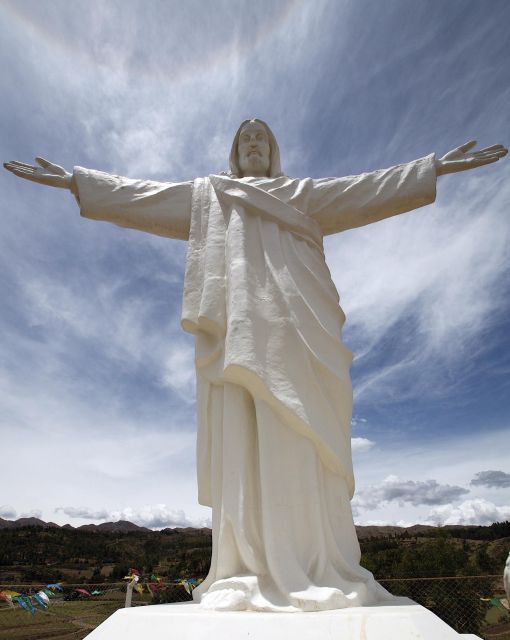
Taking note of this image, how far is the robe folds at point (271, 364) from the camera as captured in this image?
327 centimetres

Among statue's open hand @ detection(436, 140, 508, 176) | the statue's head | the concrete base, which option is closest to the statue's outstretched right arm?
the statue's head

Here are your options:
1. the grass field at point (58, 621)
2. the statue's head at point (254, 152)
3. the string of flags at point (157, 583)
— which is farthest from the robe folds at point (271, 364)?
the grass field at point (58, 621)

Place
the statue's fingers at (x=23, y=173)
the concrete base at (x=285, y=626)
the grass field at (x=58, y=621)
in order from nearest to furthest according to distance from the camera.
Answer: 1. the concrete base at (x=285, y=626)
2. the statue's fingers at (x=23, y=173)
3. the grass field at (x=58, y=621)

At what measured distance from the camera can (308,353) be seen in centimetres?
389

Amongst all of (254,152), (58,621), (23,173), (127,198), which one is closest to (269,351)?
(127,198)

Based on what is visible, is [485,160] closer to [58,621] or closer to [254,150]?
[254,150]

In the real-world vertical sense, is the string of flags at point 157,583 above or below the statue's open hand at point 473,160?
below

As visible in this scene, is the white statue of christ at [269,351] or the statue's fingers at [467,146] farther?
the statue's fingers at [467,146]

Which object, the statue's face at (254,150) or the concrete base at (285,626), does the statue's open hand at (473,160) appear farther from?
the concrete base at (285,626)

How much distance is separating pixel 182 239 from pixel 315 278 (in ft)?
5.34

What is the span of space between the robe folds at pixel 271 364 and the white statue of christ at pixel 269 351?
0.4 inches

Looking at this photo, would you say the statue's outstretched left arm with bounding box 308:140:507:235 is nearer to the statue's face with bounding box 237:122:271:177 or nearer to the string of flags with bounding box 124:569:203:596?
the statue's face with bounding box 237:122:271:177

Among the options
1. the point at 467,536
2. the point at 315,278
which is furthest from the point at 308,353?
the point at 467,536

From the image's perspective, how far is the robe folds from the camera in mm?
3273
